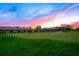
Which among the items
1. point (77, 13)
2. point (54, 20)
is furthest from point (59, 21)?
point (77, 13)

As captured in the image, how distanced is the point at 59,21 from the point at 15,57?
1.71 feet

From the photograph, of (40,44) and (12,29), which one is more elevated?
(12,29)

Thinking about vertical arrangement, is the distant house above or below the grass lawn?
above

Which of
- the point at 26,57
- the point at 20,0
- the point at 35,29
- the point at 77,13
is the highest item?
the point at 20,0

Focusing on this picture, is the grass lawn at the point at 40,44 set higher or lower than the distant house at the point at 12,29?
lower

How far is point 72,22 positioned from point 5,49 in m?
0.66

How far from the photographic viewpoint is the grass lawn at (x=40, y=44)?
213 cm

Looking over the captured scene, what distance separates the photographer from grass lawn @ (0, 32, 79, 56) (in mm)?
2129

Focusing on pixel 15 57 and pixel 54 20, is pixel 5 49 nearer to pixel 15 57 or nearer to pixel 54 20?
pixel 15 57

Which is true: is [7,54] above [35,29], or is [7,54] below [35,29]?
below

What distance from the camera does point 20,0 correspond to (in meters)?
2.16

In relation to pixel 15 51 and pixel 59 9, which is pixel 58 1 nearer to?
pixel 59 9

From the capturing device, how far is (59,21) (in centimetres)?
216

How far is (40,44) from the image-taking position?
2.14m
